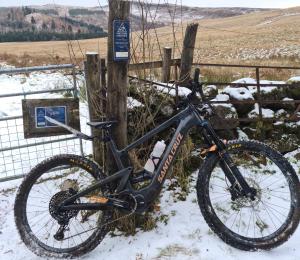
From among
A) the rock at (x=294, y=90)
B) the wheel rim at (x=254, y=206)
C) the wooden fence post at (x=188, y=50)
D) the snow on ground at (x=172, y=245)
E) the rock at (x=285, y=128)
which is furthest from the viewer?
the rock at (x=294, y=90)

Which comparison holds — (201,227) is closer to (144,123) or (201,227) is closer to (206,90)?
(144,123)

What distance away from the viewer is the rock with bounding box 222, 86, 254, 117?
A: 6320 mm

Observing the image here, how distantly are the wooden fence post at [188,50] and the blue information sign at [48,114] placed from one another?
1846 mm

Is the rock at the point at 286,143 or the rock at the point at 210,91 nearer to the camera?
the rock at the point at 286,143

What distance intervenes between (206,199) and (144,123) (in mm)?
1212

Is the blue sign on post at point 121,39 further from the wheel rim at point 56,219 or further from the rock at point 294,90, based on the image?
the rock at point 294,90

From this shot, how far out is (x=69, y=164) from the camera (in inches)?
151

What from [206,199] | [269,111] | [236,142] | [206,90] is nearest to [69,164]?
[206,199]

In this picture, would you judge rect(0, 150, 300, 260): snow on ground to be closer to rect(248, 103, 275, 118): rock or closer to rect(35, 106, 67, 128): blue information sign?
rect(35, 106, 67, 128): blue information sign

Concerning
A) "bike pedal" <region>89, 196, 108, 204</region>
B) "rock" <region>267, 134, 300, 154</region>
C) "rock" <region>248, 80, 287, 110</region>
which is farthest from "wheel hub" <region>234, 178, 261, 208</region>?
"rock" <region>248, 80, 287, 110</region>

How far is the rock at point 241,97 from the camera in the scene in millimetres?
6320

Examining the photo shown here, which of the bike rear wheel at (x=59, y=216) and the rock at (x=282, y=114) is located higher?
the rock at (x=282, y=114)

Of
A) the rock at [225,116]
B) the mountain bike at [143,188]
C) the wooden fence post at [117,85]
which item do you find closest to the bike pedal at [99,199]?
the mountain bike at [143,188]

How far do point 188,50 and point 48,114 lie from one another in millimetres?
2266
